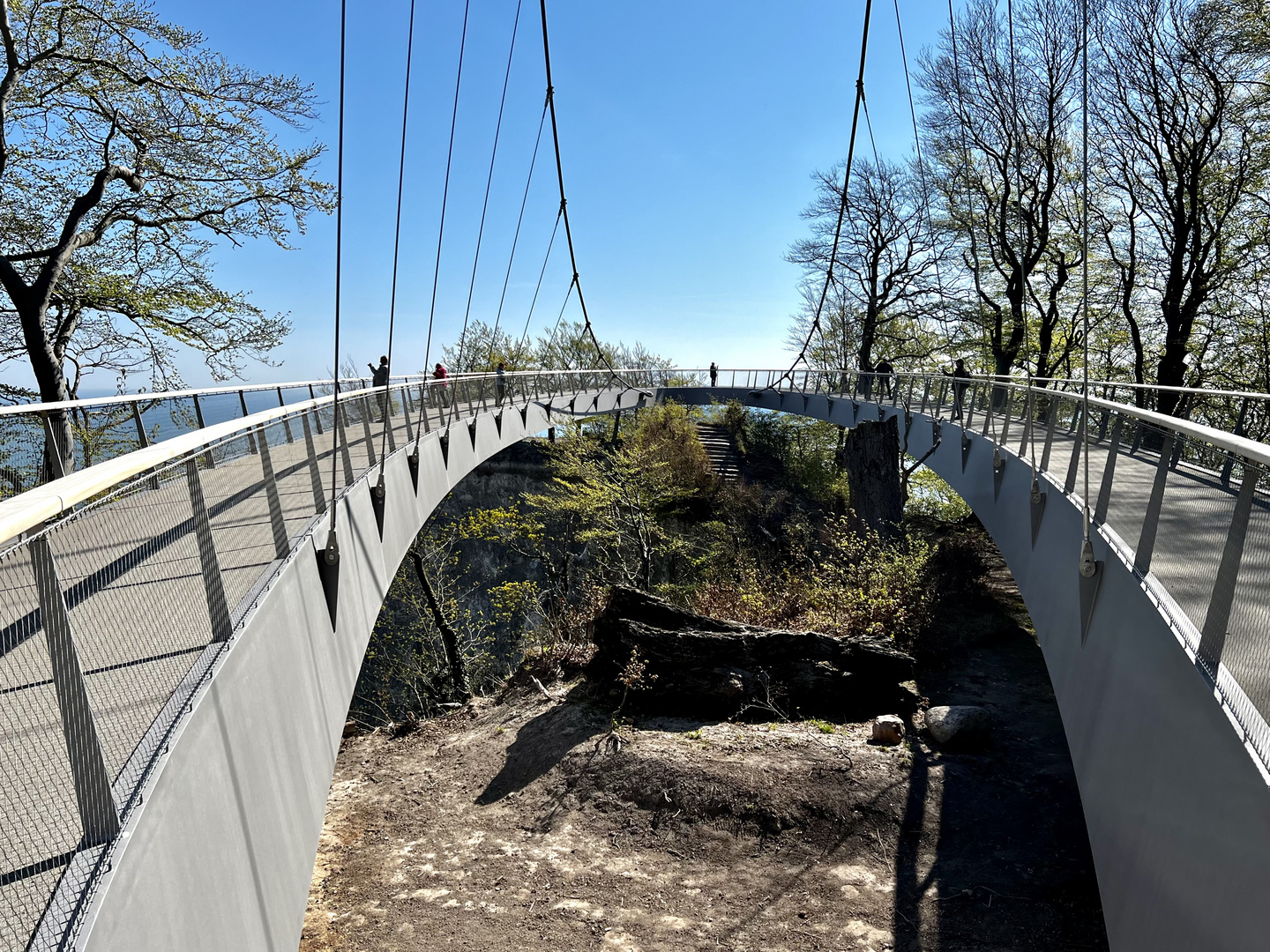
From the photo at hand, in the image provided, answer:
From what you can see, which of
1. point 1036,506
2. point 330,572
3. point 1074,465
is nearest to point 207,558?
point 330,572

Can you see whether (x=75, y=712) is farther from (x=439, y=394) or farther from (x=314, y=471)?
(x=439, y=394)

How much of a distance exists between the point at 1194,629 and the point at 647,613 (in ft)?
27.5

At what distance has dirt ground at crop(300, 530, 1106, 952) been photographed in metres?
6.54

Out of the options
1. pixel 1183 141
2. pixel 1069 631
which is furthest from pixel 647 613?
pixel 1183 141

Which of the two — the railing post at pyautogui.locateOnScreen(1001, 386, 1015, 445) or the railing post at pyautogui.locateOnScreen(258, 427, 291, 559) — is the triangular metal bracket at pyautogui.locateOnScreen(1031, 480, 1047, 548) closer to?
the railing post at pyautogui.locateOnScreen(1001, 386, 1015, 445)

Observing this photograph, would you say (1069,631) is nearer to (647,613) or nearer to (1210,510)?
(1210,510)

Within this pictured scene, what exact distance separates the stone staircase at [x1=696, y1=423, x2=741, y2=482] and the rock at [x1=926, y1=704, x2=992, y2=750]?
20.1 meters

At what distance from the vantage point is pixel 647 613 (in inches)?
449

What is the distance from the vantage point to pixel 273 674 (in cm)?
387

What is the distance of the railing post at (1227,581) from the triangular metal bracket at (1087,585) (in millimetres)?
1848

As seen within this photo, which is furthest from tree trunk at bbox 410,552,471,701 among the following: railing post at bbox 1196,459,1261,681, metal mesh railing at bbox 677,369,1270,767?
railing post at bbox 1196,459,1261,681

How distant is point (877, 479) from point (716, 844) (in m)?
10.1

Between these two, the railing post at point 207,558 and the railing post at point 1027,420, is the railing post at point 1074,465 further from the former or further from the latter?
the railing post at point 207,558

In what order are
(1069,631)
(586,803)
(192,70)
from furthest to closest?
(192,70) < (586,803) < (1069,631)
